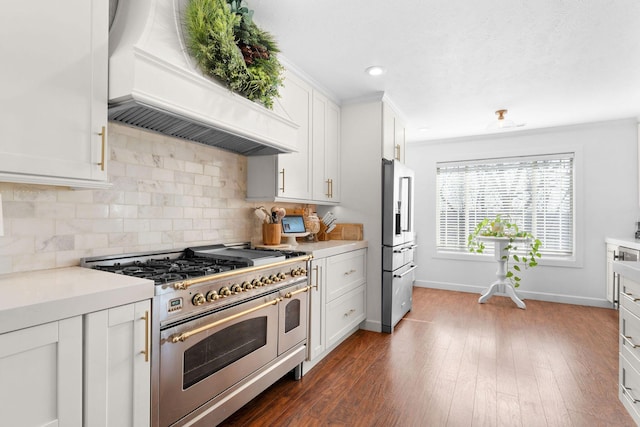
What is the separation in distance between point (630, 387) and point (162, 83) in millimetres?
2841

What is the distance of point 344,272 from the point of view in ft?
10.3

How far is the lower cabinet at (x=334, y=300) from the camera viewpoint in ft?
8.71

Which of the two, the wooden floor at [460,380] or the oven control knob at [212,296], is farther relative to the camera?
the wooden floor at [460,380]

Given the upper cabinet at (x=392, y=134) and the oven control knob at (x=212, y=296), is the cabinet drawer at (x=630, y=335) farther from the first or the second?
the upper cabinet at (x=392, y=134)

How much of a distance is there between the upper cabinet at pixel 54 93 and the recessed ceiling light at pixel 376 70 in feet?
6.71

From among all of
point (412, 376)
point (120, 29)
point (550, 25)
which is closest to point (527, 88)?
point (550, 25)

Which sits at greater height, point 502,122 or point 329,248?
point 502,122

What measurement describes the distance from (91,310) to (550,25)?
2962 millimetres

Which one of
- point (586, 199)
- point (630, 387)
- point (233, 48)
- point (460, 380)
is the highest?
point (233, 48)

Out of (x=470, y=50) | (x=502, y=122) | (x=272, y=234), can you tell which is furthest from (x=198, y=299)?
(x=502, y=122)

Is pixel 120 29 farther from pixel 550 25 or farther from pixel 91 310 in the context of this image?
pixel 550 25

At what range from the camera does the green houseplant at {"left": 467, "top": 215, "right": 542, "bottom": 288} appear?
15.2 ft

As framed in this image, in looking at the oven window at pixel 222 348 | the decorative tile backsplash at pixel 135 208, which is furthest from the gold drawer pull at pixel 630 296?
the decorative tile backsplash at pixel 135 208

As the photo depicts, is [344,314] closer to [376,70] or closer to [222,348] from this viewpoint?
[222,348]
